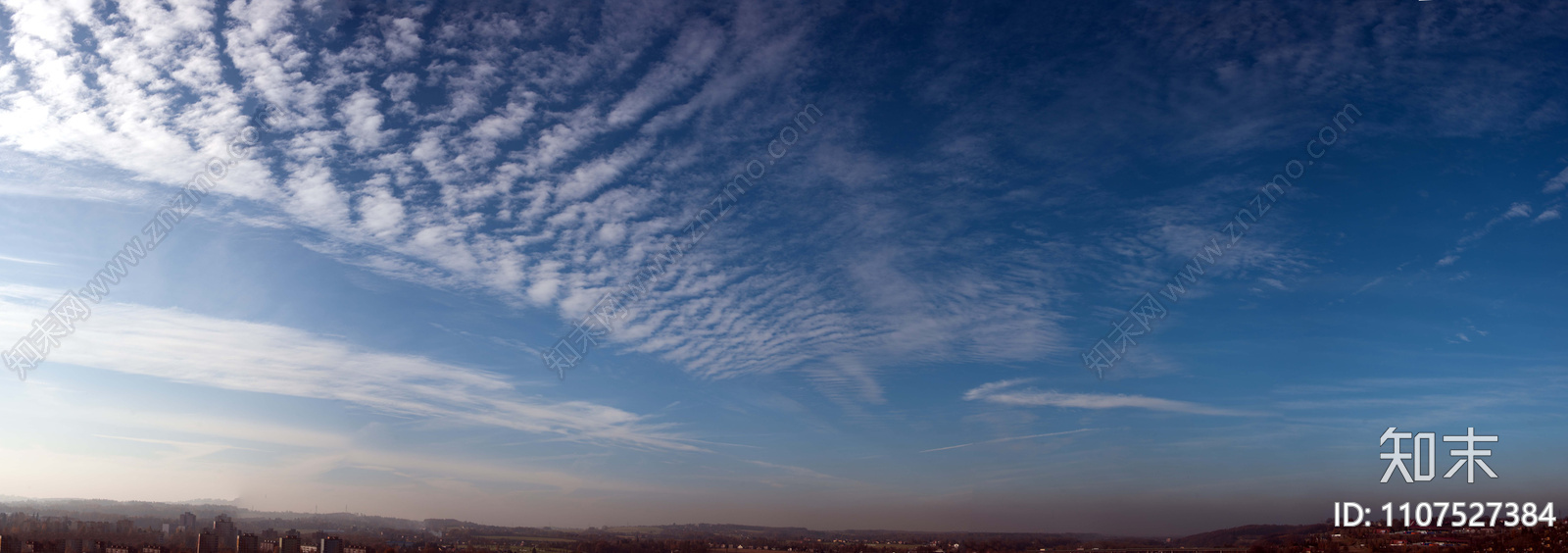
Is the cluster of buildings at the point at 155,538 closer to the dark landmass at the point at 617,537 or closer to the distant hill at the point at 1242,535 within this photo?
the dark landmass at the point at 617,537

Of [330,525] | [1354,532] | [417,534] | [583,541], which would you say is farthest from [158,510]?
[1354,532]

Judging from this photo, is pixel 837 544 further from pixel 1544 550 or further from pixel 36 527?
pixel 36 527

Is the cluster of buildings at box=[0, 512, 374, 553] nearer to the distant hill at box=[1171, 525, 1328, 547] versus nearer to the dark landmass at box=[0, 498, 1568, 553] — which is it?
the dark landmass at box=[0, 498, 1568, 553]

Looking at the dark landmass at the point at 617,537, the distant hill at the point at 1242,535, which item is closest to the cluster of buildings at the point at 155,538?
the dark landmass at the point at 617,537

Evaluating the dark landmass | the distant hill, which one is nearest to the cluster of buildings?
the dark landmass

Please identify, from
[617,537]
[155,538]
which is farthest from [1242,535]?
[155,538]

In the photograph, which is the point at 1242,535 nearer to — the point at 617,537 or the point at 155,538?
the point at 617,537

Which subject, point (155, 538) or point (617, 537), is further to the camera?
point (617, 537)

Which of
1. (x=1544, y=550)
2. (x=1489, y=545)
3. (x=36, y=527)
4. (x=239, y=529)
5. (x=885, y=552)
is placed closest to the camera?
(x=1544, y=550)
